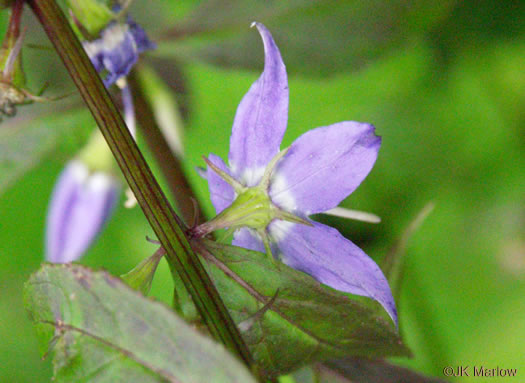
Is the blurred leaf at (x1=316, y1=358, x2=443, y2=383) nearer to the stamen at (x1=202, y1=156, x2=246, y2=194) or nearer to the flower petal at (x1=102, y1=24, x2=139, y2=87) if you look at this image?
the stamen at (x1=202, y1=156, x2=246, y2=194)

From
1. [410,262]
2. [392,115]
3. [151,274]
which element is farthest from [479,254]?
[151,274]

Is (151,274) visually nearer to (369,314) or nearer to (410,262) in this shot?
(369,314)

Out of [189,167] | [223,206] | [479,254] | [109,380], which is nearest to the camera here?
[109,380]

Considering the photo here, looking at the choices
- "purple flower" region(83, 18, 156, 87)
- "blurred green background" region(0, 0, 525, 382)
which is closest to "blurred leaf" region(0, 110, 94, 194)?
"blurred green background" region(0, 0, 525, 382)

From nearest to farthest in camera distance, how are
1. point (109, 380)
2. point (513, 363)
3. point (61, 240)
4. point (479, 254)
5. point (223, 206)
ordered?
1. point (109, 380)
2. point (223, 206)
3. point (61, 240)
4. point (513, 363)
5. point (479, 254)

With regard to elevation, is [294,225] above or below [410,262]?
above

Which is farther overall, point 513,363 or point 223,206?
point 513,363

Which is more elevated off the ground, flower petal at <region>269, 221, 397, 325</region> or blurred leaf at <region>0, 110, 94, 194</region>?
blurred leaf at <region>0, 110, 94, 194</region>
